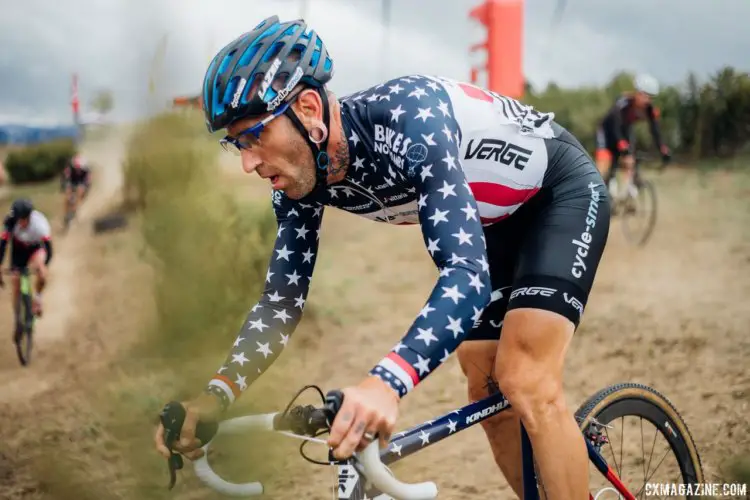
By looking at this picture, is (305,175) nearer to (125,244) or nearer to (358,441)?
(358,441)

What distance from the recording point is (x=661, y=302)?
9234 mm

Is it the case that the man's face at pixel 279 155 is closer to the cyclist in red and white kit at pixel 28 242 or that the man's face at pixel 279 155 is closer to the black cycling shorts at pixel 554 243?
the black cycling shorts at pixel 554 243

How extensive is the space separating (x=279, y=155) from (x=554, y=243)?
0.98 m

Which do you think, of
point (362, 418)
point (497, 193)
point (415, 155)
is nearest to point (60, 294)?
point (497, 193)

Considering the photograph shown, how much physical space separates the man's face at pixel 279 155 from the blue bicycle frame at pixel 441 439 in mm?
794

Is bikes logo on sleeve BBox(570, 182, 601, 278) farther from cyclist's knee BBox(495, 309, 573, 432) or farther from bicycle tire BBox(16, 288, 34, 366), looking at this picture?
bicycle tire BBox(16, 288, 34, 366)

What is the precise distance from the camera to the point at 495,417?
9.98 ft

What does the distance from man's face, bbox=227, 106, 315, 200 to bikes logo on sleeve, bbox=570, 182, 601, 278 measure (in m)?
0.94

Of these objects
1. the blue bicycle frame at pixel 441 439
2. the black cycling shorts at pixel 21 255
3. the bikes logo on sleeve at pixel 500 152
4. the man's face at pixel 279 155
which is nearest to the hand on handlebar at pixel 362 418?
the blue bicycle frame at pixel 441 439

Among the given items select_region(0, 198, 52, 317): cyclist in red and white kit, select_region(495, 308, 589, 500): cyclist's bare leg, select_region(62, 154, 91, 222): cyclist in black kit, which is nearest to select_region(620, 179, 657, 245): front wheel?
select_region(0, 198, 52, 317): cyclist in red and white kit

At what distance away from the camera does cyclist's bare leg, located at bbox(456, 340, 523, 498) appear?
2.98m

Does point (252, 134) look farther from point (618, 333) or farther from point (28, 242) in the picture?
point (28, 242)

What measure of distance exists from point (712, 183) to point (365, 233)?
763cm

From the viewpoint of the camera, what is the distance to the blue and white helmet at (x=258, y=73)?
2252 mm
